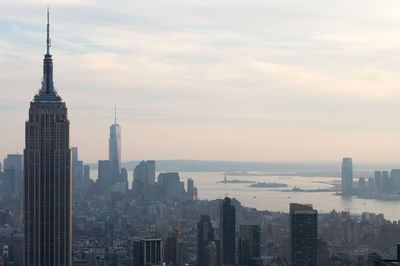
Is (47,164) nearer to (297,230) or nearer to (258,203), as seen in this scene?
(297,230)

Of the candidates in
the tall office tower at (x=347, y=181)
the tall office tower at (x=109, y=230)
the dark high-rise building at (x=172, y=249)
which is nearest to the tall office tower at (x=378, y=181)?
the tall office tower at (x=347, y=181)

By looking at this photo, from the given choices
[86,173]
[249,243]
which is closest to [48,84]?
[249,243]

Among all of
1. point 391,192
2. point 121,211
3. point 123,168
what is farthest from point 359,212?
point 123,168

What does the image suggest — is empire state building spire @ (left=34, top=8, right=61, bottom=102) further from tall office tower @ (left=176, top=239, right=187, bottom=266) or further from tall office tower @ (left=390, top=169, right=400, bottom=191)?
tall office tower @ (left=390, top=169, right=400, bottom=191)

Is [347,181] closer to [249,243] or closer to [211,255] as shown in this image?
[249,243]

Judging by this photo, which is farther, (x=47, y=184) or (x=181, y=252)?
(x=181, y=252)

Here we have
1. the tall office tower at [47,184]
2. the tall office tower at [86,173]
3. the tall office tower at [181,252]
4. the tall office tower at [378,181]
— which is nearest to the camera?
the tall office tower at [47,184]

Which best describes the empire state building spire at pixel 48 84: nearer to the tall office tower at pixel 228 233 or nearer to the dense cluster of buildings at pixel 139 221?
the dense cluster of buildings at pixel 139 221
